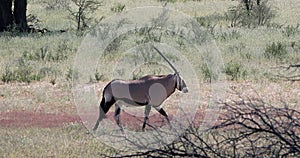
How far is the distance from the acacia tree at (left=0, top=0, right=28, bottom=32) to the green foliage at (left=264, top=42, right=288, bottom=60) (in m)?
8.10

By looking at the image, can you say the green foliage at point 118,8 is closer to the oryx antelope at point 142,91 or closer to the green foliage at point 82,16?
the green foliage at point 82,16

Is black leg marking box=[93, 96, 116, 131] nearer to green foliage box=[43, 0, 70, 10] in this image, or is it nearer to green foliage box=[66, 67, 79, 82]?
green foliage box=[66, 67, 79, 82]

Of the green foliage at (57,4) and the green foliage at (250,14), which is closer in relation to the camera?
the green foliage at (250,14)

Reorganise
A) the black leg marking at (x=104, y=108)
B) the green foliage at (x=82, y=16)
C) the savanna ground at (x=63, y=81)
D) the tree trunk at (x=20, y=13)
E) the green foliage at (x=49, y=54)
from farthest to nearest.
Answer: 1. the green foliage at (x=82, y=16)
2. the tree trunk at (x=20, y=13)
3. the green foliage at (x=49, y=54)
4. the black leg marking at (x=104, y=108)
5. the savanna ground at (x=63, y=81)

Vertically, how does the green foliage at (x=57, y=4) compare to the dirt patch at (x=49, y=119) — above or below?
below

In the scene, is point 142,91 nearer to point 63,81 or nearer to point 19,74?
point 63,81

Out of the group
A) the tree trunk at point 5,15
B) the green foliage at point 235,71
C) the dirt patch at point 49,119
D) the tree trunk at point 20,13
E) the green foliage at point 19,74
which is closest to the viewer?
the dirt patch at point 49,119

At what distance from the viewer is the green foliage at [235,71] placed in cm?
1550

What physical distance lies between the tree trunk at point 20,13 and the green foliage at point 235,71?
30.1ft

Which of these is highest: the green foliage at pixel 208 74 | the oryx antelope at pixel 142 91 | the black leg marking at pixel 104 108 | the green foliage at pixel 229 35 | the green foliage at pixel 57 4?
the oryx antelope at pixel 142 91

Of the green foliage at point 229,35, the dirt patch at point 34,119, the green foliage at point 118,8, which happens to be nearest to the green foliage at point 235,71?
the green foliage at point 229,35

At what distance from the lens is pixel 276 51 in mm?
18047

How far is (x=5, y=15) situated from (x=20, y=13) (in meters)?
0.44

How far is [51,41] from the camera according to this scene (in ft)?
66.7
